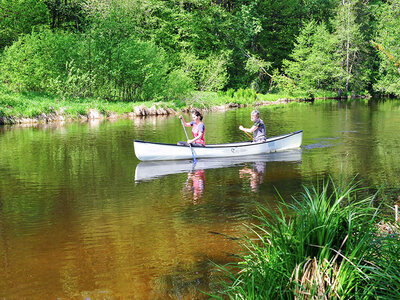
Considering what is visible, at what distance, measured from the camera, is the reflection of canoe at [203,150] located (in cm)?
1294

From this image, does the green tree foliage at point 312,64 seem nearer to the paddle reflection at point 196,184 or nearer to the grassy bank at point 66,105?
the grassy bank at point 66,105

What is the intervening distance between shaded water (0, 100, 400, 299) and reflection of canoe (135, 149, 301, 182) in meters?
0.06

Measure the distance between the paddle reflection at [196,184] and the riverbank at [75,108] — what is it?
51.3ft

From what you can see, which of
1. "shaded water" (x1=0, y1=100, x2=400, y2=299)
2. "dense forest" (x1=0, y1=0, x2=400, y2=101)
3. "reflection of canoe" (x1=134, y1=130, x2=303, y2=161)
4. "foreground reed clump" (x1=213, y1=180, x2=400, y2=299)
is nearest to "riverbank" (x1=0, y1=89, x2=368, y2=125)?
"dense forest" (x1=0, y1=0, x2=400, y2=101)

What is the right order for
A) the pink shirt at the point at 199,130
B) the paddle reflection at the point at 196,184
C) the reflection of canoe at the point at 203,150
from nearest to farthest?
the paddle reflection at the point at 196,184
the reflection of canoe at the point at 203,150
the pink shirt at the point at 199,130

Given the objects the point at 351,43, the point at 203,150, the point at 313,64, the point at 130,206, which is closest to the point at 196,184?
the point at 130,206

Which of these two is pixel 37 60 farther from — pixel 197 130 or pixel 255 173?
pixel 255 173

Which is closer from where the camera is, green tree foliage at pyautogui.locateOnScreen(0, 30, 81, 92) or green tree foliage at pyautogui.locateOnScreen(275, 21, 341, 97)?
green tree foliage at pyautogui.locateOnScreen(0, 30, 81, 92)

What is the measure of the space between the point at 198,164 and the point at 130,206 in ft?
16.6

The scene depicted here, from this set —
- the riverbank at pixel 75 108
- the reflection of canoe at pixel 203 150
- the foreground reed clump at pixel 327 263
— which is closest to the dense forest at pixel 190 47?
the riverbank at pixel 75 108

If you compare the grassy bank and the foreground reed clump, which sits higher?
the grassy bank

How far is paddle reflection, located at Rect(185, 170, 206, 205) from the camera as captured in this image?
353 inches

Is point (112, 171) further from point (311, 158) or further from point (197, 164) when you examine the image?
point (311, 158)

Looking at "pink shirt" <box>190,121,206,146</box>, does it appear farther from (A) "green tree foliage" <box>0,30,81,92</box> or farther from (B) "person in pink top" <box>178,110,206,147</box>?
(A) "green tree foliage" <box>0,30,81,92</box>
